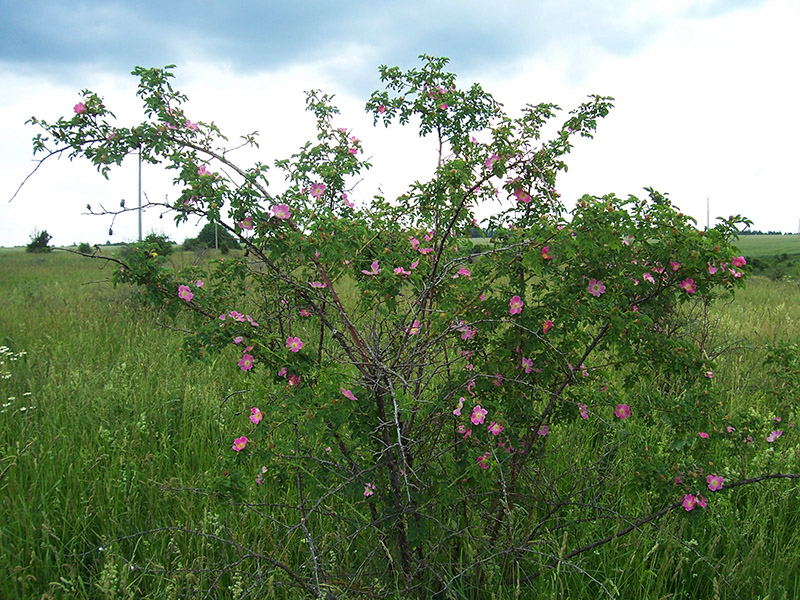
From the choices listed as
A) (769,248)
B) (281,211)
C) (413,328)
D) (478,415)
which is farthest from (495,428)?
(769,248)

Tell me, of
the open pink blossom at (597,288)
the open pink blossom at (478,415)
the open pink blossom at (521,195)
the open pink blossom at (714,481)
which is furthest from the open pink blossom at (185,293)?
the open pink blossom at (714,481)

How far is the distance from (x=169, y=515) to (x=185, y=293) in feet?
4.02

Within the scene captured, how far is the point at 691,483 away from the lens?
2.03 meters

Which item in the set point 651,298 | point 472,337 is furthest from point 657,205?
point 472,337

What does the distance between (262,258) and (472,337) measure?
0.90m

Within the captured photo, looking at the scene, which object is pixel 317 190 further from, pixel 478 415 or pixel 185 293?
pixel 478 415

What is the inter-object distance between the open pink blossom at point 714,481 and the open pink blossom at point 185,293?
7.18ft

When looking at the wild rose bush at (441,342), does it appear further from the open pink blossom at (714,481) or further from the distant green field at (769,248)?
the distant green field at (769,248)

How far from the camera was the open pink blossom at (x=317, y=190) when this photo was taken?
8.23 feet

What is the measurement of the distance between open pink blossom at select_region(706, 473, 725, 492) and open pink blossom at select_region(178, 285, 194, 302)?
86.2 inches

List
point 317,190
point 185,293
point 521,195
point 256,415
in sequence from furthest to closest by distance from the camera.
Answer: point 317,190 < point 521,195 < point 185,293 < point 256,415

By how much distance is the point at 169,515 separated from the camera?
8.32 ft

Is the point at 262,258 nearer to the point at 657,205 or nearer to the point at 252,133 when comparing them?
the point at 252,133

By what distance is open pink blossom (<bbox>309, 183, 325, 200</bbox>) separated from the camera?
2508mm
